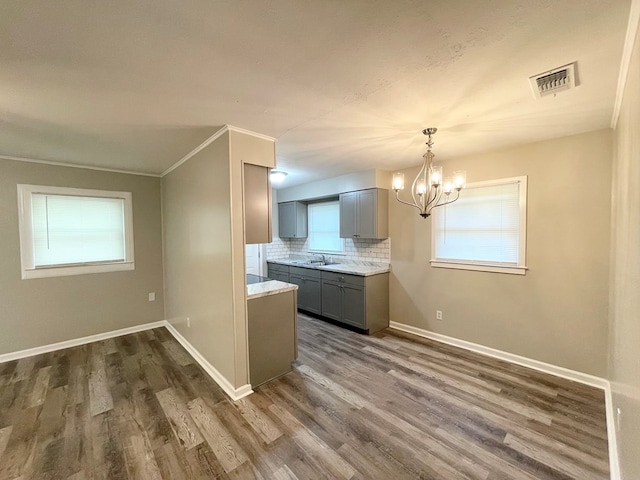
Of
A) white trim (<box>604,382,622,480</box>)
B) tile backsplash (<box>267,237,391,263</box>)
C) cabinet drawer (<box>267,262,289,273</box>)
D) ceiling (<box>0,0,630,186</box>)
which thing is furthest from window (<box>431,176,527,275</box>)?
cabinet drawer (<box>267,262,289,273</box>)

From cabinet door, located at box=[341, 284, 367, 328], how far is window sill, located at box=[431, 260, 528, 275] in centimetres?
111

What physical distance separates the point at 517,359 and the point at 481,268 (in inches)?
41.6

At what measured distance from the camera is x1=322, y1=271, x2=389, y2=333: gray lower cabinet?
152 inches

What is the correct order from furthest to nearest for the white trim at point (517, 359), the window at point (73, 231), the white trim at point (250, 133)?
the window at point (73, 231), the white trim at point (517, 359), the white trim at point (250, 133)

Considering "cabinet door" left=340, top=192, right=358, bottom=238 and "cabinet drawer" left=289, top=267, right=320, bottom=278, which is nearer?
"cabinet door" left=340, top=192, right=358, bottom=238

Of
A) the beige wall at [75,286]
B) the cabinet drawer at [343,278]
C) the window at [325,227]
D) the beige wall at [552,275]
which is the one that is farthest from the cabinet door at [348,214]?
the beige wall at [75,286]

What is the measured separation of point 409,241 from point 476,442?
247 cm

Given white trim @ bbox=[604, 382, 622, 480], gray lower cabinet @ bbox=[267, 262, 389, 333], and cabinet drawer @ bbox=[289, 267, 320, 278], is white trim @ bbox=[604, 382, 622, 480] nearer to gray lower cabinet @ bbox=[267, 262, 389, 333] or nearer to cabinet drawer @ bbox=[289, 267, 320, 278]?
gray lower cabinet @ bbox=[267, 262, 389, 333]

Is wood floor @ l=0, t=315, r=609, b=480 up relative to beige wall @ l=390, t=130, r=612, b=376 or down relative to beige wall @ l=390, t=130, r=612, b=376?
down

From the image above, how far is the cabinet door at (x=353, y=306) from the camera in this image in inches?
152

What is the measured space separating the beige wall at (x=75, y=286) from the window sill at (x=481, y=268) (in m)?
4.28

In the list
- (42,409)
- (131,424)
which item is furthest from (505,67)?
(42,409)

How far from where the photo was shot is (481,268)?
324 centimetres

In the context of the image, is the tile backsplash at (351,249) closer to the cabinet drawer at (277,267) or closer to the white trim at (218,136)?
the cabinet drawer at (277,267)
